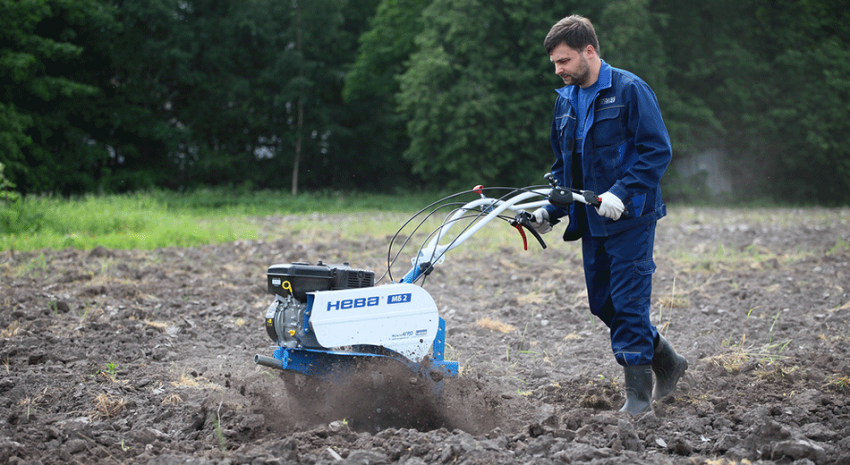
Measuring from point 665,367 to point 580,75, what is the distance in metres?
1.76

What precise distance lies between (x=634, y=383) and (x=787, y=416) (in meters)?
0.78

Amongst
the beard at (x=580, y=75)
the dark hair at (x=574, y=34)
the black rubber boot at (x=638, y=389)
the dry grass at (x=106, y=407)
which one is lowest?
the dry grass at (x=106, y=407)

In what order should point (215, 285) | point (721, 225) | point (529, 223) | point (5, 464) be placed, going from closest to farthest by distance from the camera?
point (5, 464)
point (529, 223)
point (215, 285)
point (721, 225)

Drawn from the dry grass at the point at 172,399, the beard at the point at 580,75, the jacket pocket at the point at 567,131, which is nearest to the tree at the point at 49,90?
the dry grass at the point at 172,399

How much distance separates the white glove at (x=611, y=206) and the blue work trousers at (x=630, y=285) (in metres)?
0.22

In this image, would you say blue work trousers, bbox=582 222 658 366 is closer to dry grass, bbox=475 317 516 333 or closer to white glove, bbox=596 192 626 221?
white glove, bbox=596 192 626 221

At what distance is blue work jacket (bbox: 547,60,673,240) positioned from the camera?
339 centimetres

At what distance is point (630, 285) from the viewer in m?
3.46

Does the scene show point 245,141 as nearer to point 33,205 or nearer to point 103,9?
point 103,9

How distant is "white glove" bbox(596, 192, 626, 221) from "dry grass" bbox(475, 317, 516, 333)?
246cm

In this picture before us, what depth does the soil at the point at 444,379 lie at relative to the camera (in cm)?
307

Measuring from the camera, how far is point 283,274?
3.42m

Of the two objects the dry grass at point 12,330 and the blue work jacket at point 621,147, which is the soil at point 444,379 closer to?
the dry grass at point 12,330

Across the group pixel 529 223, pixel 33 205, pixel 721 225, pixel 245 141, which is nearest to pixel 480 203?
pixel 529 223
